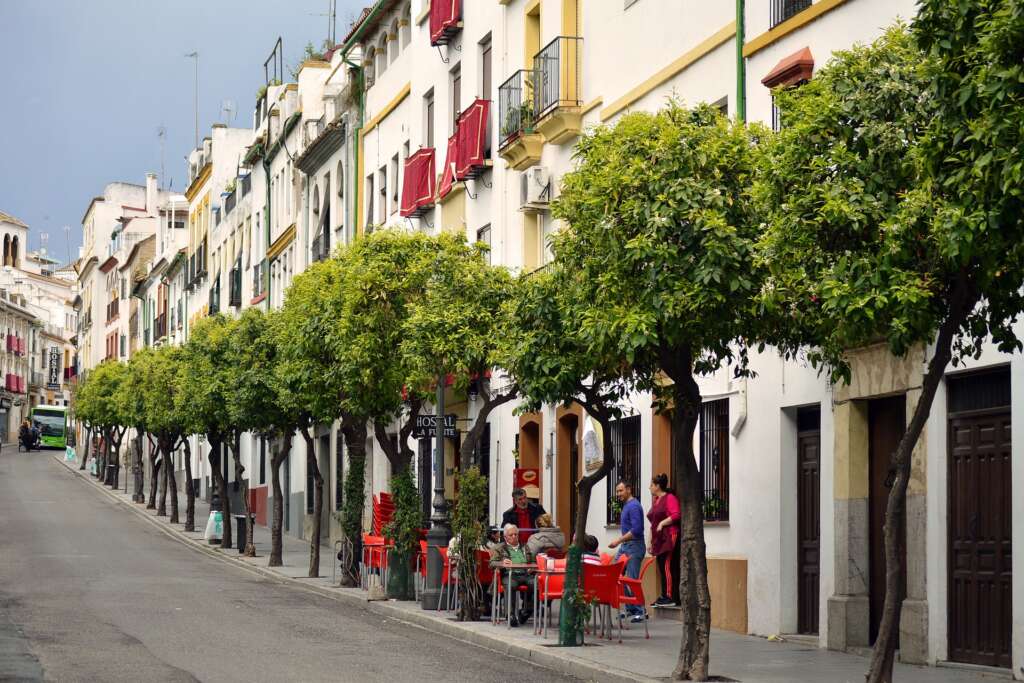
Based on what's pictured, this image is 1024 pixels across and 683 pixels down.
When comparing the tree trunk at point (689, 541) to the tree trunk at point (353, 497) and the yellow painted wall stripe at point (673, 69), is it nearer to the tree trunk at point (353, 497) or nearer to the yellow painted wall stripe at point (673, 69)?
the yellow painted wall stripe at point (673, 69)

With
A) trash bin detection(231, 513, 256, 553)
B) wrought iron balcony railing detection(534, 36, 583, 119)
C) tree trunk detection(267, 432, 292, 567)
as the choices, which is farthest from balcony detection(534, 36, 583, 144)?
trash bin detection(231, 513, 256, 553)

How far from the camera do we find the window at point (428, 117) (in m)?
37.2

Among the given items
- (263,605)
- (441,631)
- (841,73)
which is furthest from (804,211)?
(263,605)

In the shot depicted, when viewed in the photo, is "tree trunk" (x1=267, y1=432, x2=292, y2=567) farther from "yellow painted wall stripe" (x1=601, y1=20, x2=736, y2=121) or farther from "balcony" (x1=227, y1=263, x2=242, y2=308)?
"balcony" (x1=227, y1=263, x2=242, y2=308)

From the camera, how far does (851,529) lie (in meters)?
18.3

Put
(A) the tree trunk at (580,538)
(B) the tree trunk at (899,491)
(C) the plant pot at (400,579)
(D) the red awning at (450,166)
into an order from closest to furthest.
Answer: (B) the tree trunk at (899,491) → (A) the tree trunk at (580,538) → (C) the plant pot at (400,579) → (D) the red awning at (450,166)

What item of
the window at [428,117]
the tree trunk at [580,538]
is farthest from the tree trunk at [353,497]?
the tree trunk at [580,538]

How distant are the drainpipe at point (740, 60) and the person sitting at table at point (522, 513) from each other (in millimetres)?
5970

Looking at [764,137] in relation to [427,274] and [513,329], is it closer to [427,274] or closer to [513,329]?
[513,329]

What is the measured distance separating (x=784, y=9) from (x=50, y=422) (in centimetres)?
10366

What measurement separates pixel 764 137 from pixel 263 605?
12.5 metres

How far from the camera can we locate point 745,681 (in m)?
14.7

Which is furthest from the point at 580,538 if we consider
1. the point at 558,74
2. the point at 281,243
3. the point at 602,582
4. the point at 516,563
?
the point at 281,243

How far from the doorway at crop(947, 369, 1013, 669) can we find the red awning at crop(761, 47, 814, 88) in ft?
13.7
